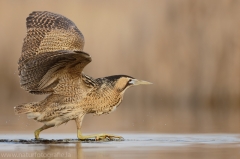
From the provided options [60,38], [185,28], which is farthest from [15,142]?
[185,28]

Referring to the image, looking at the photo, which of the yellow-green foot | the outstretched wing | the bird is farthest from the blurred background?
the yellow-green foot

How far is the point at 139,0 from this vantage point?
21.5 meters

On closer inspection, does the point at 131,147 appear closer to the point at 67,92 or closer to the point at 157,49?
the point at 67,92

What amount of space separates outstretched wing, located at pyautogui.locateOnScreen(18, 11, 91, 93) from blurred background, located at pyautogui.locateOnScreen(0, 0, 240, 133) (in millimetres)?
5340

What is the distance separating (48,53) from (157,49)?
29.9 feet

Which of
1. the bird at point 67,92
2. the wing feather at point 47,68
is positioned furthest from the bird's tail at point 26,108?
the wing feather at point 47,68

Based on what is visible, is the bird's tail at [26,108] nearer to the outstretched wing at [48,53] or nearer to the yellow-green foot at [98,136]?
the outstretched wing at [48,53]

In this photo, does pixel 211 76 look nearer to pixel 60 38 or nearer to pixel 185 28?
pixel 185 28

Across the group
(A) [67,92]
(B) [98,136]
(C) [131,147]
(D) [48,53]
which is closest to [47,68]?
(D) [48,53]

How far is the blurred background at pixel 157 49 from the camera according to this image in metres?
19.5

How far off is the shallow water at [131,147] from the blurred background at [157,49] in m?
6.06

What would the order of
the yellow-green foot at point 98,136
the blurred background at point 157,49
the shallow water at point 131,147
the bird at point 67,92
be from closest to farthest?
the shallow water at point 131,147 < the bird at point 67,92 < the yellow-green foot at point 98,136 < the blurred background at point 157,49

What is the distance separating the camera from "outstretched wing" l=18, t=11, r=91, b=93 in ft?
37.5

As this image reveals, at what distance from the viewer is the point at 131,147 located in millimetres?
10977
